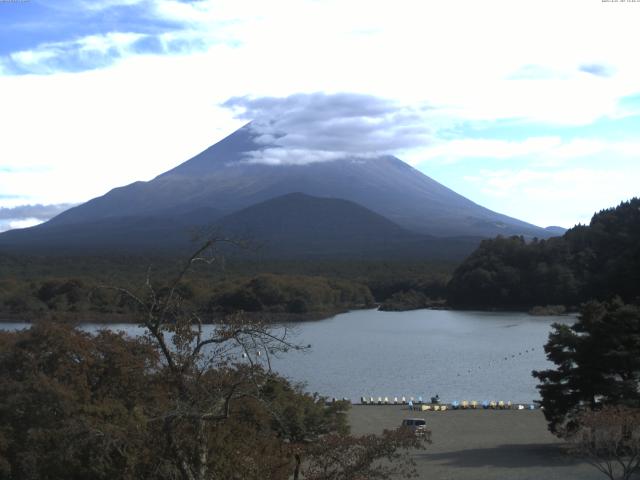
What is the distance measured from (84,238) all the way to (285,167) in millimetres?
46094

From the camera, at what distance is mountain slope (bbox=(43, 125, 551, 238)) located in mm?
104812

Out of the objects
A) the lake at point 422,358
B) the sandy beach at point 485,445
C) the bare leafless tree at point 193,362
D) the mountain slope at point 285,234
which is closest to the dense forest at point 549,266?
the lake at point 422,358

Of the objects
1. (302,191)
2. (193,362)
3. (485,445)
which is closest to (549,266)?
(485,445)

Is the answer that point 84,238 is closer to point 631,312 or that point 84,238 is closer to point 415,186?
point 415,186

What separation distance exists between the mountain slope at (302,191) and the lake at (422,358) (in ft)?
190

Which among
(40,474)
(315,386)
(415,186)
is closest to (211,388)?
(40,474)

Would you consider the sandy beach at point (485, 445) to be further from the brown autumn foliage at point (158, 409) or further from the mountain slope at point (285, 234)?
the mountain slope at point (285, 234)

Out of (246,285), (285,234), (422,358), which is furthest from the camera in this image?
(285,234)

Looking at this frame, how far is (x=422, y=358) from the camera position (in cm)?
2723

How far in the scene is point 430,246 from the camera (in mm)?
81375

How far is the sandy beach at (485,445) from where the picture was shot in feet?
38.0

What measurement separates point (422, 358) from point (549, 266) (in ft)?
75.0

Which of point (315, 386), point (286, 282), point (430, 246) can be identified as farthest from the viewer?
point (430, 246)

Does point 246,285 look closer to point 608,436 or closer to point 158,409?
point 608,436
